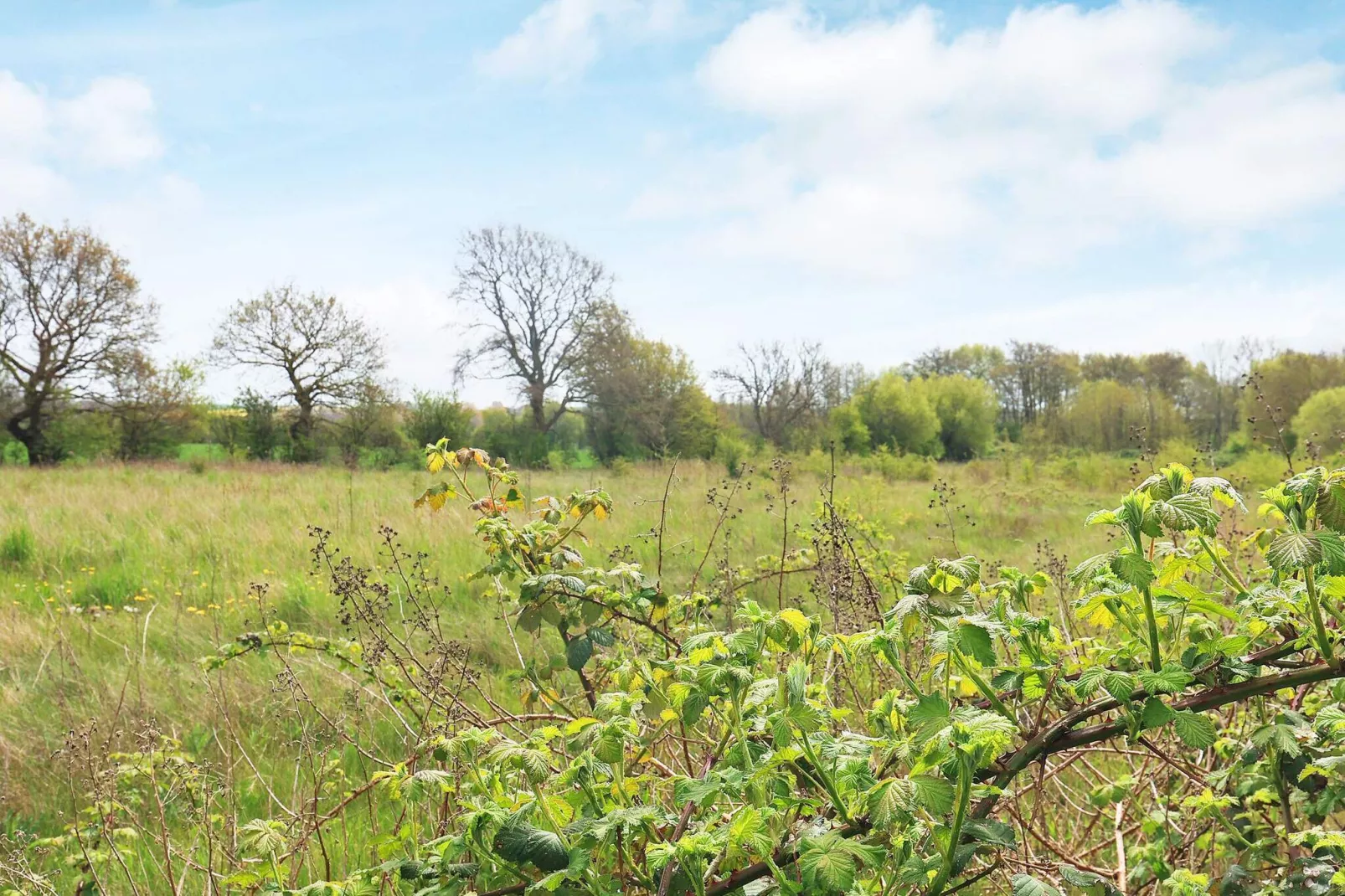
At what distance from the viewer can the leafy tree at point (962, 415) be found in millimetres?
45875

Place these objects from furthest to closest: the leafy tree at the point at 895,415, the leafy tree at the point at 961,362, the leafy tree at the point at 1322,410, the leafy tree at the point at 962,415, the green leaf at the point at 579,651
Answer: the leafy tree at the point at 961,362, the leafy tree at the point at 962,415, the leafy tree at the point at 895,415, the leafy tree at the point at 1322,410, the green leaf at the point at 579,651

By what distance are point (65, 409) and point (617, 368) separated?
18679 mm

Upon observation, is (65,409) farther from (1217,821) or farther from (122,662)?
(1217,821)

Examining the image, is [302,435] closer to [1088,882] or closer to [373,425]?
[373,425]

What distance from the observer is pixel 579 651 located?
64.9 inches

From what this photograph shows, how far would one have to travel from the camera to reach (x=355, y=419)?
29.8 metres

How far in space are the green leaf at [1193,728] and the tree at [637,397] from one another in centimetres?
2725

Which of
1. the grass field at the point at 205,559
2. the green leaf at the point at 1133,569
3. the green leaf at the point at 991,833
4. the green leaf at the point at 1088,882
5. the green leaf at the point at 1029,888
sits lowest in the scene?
the grass field at the point at 205,559

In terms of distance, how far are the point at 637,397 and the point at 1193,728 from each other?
30169mm

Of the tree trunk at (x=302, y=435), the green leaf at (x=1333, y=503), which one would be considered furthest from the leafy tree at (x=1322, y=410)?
the tree trunk at (x=302, y=435)

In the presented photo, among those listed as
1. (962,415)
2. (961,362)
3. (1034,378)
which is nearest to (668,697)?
(962,415)

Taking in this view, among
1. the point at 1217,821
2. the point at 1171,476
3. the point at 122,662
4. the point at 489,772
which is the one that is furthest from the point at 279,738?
the point at 1171,476

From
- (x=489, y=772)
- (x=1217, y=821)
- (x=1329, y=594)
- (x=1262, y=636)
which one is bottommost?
(x=1217, y=821)

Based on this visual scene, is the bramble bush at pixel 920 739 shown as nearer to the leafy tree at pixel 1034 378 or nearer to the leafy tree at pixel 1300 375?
the leafy tree at pixel 1300 375
